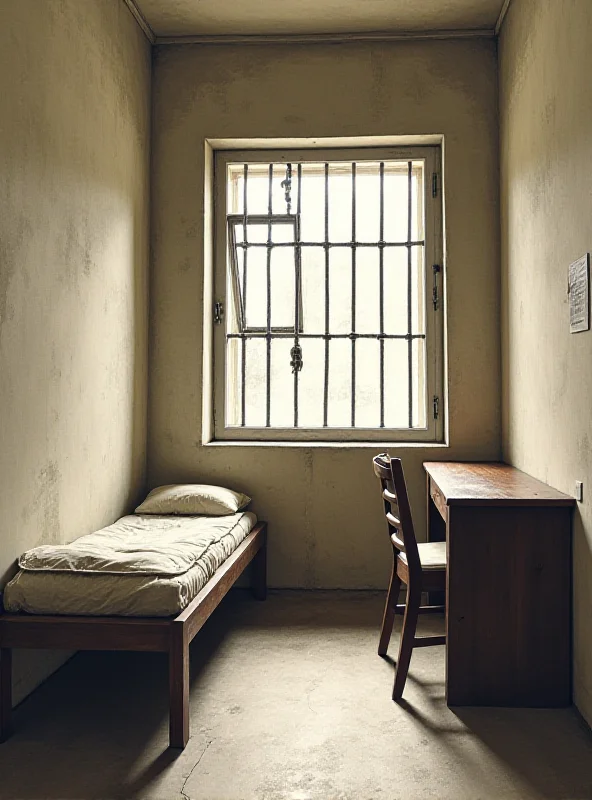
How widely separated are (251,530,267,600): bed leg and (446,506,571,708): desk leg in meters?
1.63

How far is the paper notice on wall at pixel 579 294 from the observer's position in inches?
106

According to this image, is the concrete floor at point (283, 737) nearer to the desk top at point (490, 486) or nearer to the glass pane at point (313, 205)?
the desk top at point (490, 486)

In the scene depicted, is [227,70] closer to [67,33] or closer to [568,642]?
[67,33]

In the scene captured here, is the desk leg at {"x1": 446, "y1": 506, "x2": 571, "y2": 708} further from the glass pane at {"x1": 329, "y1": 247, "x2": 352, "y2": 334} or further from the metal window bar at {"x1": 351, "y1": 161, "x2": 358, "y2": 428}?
the glass pane at {"x1": 329, "y1": 247, "x2": 352, "y2": 334}

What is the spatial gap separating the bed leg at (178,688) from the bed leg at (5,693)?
0.58 meters

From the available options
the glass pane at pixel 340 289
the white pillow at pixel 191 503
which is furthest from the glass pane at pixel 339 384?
the white pillow at pixel 191 503

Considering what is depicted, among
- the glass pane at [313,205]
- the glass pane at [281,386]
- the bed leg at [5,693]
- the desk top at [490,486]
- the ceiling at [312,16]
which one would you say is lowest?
the bed leg at [5,693]

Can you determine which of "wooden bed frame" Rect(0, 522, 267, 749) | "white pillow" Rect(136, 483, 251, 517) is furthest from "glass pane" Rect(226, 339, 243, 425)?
"wooden bed frame" Rect(0, 522, 267, 749)

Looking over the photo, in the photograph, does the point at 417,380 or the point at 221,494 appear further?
the point at 417,380

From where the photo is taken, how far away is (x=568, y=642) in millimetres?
2768

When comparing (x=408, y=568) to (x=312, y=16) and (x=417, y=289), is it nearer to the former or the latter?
(x=417, y=289)

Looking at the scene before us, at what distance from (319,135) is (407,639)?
3.02 meters

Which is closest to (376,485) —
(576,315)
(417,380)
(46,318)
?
(417,380)

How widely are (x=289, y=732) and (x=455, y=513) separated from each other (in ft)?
3.26
